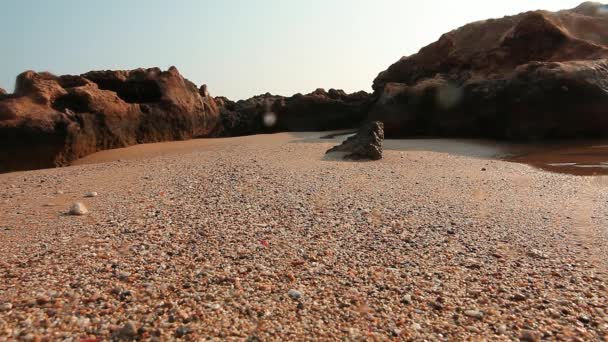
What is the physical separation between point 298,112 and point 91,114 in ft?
38.7

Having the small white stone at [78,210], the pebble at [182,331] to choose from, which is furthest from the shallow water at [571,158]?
the small white stone at [78,210]

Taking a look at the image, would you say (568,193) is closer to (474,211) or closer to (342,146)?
(474,211)

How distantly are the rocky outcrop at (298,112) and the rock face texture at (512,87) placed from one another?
3.53m

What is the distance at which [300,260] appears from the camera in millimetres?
3824

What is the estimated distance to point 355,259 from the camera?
3.87 metres

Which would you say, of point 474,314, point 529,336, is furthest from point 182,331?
point 529,336

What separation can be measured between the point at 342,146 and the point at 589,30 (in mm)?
18391

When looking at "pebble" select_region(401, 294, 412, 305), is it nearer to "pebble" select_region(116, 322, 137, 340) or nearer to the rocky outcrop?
"pebble" select_region(116, 322, 137, 340)

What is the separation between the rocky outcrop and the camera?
21094 millimetres

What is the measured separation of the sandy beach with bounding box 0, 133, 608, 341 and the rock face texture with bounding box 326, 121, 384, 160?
310 cm

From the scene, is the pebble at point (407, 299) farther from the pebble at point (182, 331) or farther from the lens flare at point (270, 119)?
the lens flare at point (270, 119)

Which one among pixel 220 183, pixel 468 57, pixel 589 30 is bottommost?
pixel 220 183

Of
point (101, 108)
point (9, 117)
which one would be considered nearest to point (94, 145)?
point (101, 108)

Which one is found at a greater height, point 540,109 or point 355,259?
point 540,109
